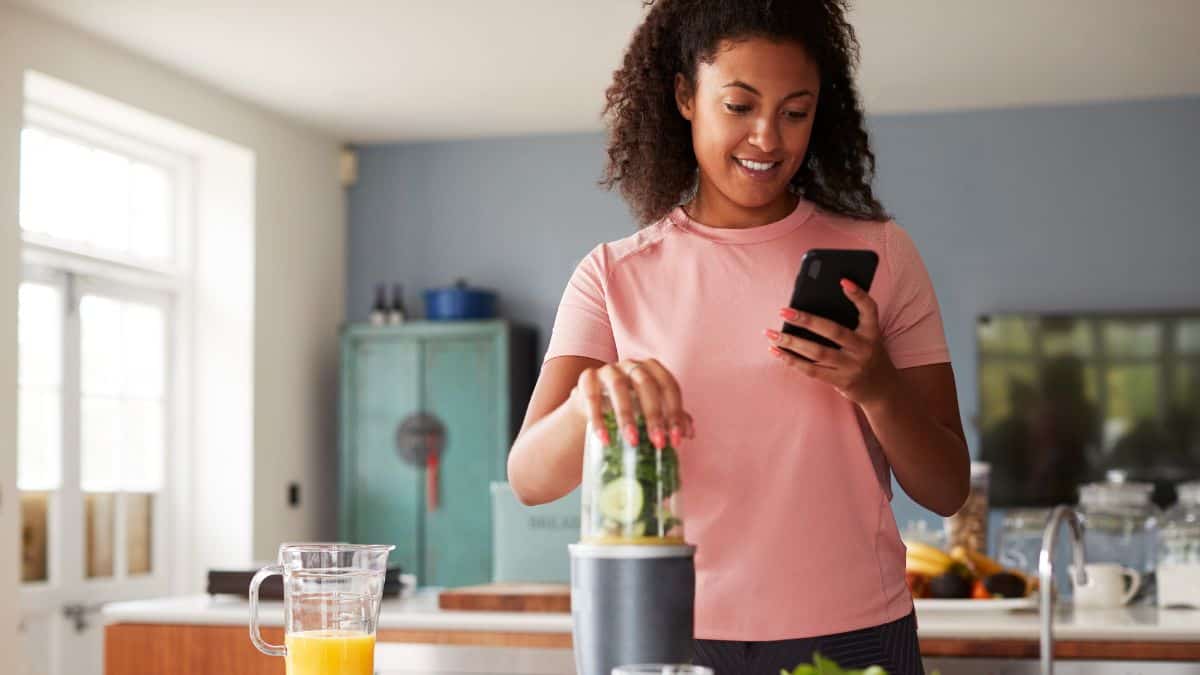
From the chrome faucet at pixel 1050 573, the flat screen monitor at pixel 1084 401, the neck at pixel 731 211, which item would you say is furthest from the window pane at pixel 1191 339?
the neck at pixel 731 211

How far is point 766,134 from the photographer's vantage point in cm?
122

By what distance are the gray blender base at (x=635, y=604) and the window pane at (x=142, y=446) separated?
193 inches

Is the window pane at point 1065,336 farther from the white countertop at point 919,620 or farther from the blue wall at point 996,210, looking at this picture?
→ the white countertop at point 919,620

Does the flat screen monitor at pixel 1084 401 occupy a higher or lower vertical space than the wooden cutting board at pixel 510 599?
higher

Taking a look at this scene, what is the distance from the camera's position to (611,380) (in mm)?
994

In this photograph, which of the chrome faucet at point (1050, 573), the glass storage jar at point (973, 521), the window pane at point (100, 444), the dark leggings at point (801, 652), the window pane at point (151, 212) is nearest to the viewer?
the dark leggings at point (801, 652)

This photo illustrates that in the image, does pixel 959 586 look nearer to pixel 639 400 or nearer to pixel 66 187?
pixel 639 400

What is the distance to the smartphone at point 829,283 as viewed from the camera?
106 cm

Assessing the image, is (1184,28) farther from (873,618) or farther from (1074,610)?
(873,618)

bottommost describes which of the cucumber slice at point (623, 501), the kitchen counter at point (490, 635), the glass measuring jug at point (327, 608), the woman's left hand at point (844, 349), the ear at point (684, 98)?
the kitchen counter at point (490, 635)

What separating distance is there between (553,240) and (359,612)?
5.45 meters

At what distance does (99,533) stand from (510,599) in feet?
10.1

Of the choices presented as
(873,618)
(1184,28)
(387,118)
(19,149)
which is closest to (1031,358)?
(1184,28)

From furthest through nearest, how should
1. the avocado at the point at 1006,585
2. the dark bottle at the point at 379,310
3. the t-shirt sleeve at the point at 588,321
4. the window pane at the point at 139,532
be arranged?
1. the dark bottle at the point at 379,310
2. the window pane at the point at 139,532
3. the avocado at the point at 1006,585
4. the t-shirt sleeve at the point at 588,321
